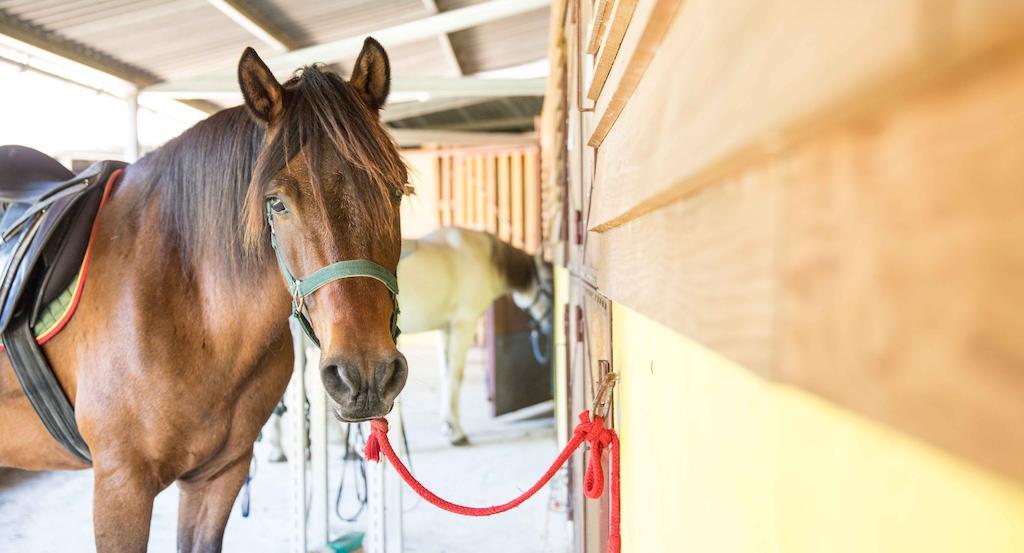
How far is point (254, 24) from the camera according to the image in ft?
13.2

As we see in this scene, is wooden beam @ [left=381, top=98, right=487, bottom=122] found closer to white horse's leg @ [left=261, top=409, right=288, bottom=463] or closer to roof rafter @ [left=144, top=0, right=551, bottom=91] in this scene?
roof rafter @ [left=144, top=0, right=551, bottom=91]

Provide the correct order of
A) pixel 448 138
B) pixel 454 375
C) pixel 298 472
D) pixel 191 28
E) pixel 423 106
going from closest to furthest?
pixel 298 472
pixel 191 28
pixel 454 375
pixel 448 138
pixel 423 106

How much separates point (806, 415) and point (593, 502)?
1290 mm

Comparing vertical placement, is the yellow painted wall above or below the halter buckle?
below

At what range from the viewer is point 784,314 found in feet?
1.02

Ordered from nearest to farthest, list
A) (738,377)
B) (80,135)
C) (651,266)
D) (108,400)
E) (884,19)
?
1. (884,19)
2. (738,377)
3. (651,266)
4. (108,400)
5. (80,135)

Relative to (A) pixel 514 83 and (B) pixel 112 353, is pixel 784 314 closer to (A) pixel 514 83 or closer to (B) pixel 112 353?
(B) pixel 112 353

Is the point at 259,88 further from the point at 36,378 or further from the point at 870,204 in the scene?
the point at 870,204

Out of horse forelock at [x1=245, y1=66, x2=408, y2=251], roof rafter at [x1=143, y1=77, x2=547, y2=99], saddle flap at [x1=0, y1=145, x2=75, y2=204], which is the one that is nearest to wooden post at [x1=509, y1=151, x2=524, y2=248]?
roof rafter at [x1=143, y1=77, x2=547, y2=99]

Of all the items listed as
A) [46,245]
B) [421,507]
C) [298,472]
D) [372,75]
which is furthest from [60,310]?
[421,507]

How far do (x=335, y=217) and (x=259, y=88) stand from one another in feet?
1.25

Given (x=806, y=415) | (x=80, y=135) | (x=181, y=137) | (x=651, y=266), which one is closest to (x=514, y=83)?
(x=181, y=137)

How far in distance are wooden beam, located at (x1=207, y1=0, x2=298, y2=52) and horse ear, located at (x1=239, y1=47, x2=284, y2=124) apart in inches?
107

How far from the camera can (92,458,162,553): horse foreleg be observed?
147 centimetres
